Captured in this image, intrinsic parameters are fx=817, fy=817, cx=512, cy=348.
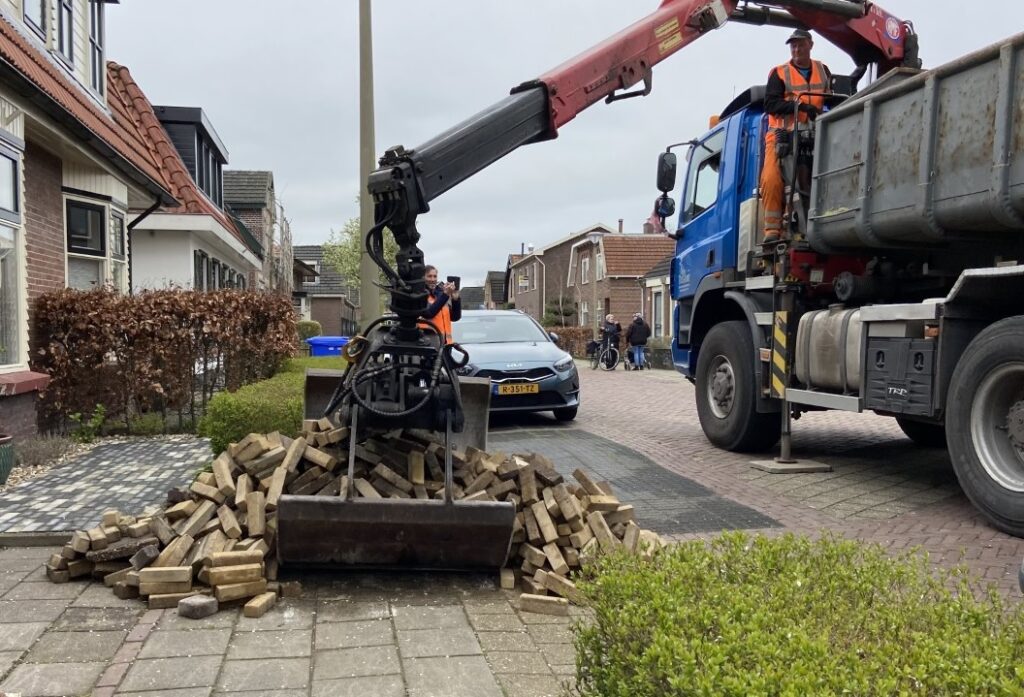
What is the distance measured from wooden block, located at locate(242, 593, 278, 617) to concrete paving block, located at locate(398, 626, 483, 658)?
0.69 metres

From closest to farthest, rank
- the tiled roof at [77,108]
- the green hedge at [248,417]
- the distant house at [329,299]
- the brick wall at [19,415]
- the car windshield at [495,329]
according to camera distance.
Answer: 1. the green hedge at [248,417]
2. the brick wall at [19,415]
3. the tiled roof at [77,108]
4. the car windshield at [495,329]
5. the distant house at [329,299]

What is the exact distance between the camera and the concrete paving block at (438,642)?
345cm

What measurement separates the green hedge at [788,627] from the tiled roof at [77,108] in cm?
680

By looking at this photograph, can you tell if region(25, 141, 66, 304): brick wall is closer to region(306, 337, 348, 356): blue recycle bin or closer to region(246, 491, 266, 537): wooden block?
region(246, 491, 266, 537): wooden block

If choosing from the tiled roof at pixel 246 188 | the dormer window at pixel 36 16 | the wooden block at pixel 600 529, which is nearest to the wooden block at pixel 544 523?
the wooden block at pixel 600 529

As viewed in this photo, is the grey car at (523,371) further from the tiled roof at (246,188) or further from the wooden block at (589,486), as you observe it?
the tiled roof at (246,188)

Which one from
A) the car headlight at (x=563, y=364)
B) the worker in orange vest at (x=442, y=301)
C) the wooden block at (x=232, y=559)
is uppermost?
the worker in orange vest at (x=442, y=301)

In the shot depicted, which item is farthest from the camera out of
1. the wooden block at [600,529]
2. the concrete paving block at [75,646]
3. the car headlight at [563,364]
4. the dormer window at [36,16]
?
the car headlight at [563,364]

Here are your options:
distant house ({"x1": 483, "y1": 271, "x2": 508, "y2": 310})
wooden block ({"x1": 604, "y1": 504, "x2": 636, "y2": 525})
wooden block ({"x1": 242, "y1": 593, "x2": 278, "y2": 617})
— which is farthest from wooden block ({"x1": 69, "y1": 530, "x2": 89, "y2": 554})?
distant house ({"x1": 483, "y1": 271, "x2": 508, "y2": 310})

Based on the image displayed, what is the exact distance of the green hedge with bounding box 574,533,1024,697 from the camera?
64.6 inches

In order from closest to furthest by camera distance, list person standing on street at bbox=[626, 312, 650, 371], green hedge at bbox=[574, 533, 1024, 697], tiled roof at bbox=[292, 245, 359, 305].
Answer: green hedge at bbox=[574, 533, 1024, 697] → person standing on street at bbox=[626, 312, 650, 371] → tiled roof at bbox=[292, 245, 359, 305]

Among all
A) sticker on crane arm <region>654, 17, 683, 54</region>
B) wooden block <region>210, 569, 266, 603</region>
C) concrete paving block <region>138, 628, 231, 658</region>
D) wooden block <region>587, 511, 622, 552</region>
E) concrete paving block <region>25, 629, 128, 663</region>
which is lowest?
concrete paving block <region>25, 629, 128, 663</region>

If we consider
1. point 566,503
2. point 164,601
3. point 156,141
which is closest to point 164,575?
point 164,601

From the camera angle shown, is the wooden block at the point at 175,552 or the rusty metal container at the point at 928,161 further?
the rusty metal container at the point at 928,161
